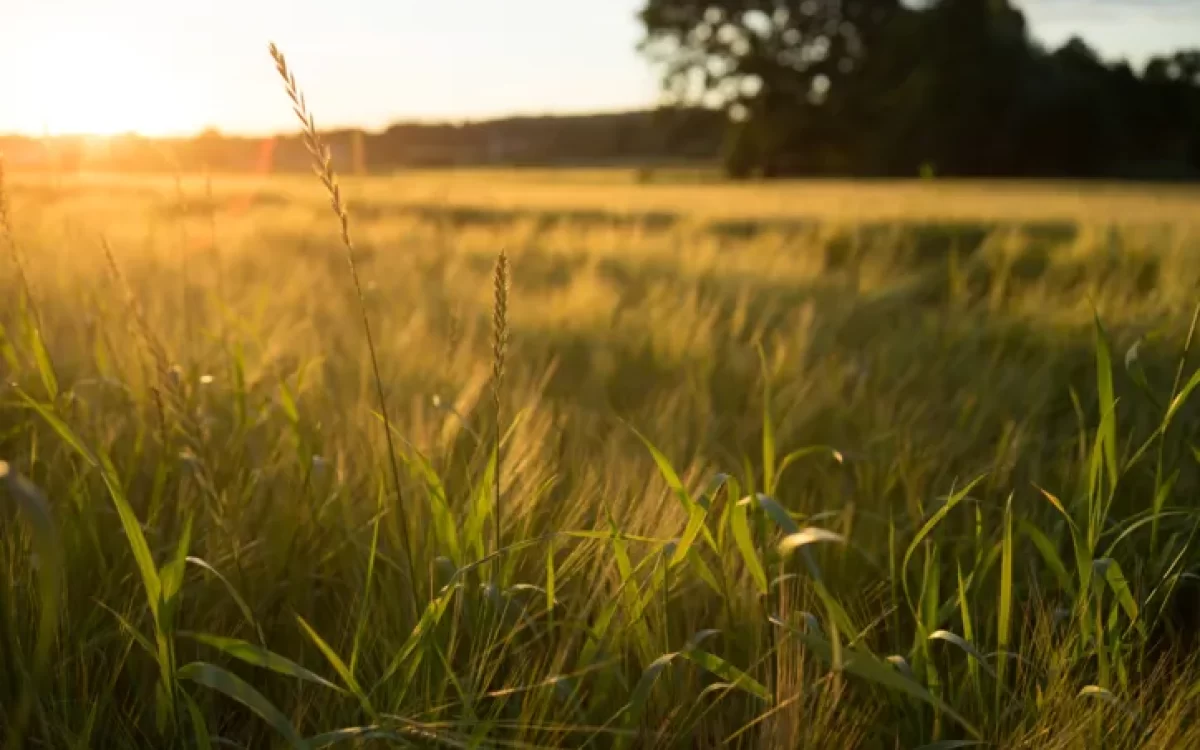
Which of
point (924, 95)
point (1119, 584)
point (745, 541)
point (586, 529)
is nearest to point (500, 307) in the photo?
point (745, 541)

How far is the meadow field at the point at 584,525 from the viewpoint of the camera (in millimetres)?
640

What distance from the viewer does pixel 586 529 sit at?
900mm

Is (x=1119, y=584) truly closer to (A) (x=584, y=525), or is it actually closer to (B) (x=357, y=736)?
(A) (x=584, y=525)

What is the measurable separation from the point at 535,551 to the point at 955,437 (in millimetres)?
707

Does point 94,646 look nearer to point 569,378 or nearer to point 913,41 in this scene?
point 569,378

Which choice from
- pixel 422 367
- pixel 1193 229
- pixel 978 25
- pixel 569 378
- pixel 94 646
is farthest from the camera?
pixel 978 25

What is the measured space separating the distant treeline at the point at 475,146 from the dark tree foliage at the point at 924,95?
179cm

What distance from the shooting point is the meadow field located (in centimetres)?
64

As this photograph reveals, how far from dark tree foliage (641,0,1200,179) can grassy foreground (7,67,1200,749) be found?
61.2 ft

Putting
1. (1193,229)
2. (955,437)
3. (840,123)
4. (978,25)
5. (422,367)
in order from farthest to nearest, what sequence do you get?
(840,123) → (978,25) → (1193,229) → (422,367) → (955,437)

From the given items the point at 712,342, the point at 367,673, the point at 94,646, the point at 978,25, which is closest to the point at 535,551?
the point at 367,673

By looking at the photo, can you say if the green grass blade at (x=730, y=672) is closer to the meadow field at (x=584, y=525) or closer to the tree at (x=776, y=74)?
the meadow field at (x=584, y=525)

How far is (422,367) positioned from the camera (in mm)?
1459

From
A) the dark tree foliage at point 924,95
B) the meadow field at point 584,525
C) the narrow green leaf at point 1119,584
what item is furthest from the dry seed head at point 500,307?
the dark tree foliage at point 924,95
